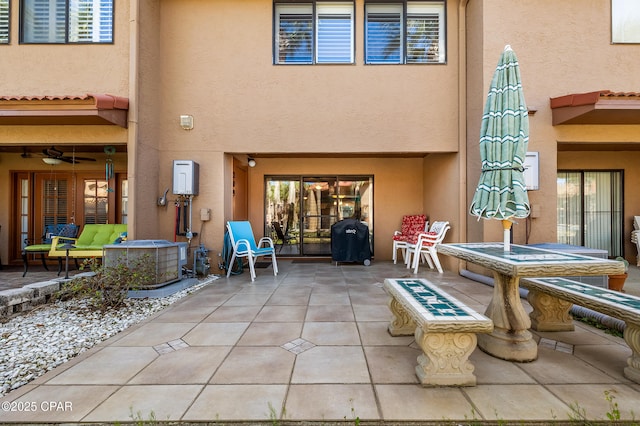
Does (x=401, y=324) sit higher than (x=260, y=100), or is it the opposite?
(x=260, y=100)

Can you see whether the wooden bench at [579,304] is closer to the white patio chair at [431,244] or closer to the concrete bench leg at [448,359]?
the concrete bench leg at [448,359]

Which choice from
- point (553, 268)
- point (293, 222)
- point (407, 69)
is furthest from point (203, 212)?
point (553, 268)

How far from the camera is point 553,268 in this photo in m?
1.95

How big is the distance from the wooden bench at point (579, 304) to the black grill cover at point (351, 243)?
341cm

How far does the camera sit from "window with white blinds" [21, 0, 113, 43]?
492 centimetres

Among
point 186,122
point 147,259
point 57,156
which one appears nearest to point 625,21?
point 186,122

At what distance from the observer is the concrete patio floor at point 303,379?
1.61 metres

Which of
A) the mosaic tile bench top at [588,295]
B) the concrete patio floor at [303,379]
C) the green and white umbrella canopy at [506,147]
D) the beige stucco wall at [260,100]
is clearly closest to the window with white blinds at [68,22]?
the beige stucco wall at [260,100]

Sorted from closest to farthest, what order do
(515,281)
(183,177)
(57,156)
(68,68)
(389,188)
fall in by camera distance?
1. (515,281)
2. (68,68)
3. (183,177)
4. (57,156)
5. (389,188)

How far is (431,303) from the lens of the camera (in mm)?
2121

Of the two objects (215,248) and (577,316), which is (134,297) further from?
(577,316)

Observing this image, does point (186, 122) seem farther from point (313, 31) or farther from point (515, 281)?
point (515, 281)

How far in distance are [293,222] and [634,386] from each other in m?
6.12

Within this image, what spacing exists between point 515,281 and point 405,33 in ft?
16.0
